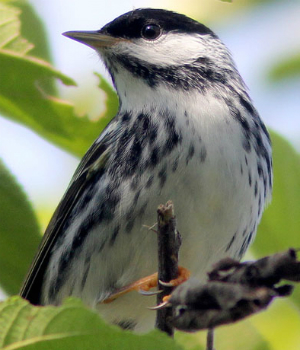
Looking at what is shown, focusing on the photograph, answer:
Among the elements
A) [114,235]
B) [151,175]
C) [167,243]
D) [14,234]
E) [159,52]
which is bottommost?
[114,235]

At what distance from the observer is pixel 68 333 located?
124 centimetres

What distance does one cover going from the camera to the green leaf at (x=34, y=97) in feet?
7.64

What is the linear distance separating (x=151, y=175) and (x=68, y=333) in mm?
1461

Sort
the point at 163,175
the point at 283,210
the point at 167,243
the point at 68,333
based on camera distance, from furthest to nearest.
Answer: the point at 163,175
the point at 283,210
the point at 167,243
the point at 68,333

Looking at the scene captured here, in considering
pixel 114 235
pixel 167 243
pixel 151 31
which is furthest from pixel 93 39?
pixel 167 243

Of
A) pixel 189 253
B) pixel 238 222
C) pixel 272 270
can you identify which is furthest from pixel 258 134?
pixel 272 270

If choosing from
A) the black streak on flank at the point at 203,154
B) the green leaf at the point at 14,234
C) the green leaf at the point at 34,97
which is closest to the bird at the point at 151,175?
the black streak on flank at the point at 203,154

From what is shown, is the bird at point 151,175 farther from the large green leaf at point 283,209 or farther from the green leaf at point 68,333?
the green leaf at point 68,333

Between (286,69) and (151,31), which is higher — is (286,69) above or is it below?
below

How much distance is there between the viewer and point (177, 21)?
11.1 feet

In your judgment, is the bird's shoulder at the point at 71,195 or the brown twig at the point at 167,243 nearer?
the brown twig at the point at 167,243

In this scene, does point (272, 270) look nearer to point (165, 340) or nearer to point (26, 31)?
point (165, 340)

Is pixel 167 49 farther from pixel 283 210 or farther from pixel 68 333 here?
pixel 68 333

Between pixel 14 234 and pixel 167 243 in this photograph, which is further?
pixel 14 234
